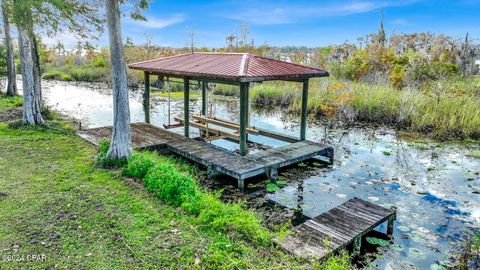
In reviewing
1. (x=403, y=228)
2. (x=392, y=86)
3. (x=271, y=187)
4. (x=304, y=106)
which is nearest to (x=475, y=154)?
(x=304, y=106)

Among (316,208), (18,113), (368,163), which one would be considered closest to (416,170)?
(368,163)

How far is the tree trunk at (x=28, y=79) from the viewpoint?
28.6 ft

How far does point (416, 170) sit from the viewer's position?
751 cm

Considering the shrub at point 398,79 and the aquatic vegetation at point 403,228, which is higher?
the shrub at point 398,79

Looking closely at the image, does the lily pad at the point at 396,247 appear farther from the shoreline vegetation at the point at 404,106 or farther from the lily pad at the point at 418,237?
the shoreline vegetation at the point at 404,106

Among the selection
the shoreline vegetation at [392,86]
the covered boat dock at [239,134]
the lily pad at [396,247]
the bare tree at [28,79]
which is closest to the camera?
the lily pad at [396,247]

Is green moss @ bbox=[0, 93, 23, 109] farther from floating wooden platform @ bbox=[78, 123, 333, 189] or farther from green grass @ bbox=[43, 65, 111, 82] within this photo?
green grass @ bbox=[43, 65, 111, 82]

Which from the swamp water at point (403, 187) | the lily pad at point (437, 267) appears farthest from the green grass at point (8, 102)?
the lily pad at point (437, 267)

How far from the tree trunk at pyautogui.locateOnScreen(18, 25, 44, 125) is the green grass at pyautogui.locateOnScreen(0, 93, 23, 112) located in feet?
11.6

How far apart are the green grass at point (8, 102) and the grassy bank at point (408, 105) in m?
10.3

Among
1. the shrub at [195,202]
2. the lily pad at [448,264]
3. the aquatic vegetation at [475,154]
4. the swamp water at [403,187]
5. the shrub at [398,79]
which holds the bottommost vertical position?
the lily pad at [448,264]

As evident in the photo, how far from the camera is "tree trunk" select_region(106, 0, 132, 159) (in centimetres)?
583

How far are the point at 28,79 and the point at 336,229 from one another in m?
8.31

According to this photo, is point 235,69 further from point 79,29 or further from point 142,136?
point 79,29
